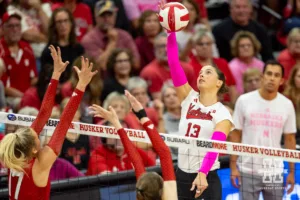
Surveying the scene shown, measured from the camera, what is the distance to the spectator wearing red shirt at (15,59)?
13.0m

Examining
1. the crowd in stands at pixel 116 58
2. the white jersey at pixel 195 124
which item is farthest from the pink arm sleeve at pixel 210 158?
the crowd in stands at pixel 116 58

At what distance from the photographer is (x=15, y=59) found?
13172 mm

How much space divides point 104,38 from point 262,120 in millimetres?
3987

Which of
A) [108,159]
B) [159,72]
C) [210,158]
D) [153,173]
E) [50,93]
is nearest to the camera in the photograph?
[153,173]

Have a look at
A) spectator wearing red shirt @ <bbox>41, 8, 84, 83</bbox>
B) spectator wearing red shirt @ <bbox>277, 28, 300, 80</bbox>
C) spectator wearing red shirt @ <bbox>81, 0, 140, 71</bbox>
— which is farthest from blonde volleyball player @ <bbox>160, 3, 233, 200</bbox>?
spectator wearing red shirt @ <bbox>277, 28, 300, 80</bbox>

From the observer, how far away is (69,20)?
43.0 ft

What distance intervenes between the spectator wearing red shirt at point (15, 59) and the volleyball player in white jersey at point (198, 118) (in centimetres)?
406

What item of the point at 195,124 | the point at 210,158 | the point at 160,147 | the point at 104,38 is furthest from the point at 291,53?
the point at 160,147

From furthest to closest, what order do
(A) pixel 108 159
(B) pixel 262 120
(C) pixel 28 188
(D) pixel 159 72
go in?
1. (D) pixel 159 72
2. (A) pixel 108 159
3. (B) pixel 262 120
4. (C) pixel 28 188

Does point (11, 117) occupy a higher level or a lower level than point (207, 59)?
lower

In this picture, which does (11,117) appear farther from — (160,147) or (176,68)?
(160,147)

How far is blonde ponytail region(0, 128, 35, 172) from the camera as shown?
7641 millimetres

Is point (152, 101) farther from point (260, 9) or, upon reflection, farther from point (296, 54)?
point (260, 9)

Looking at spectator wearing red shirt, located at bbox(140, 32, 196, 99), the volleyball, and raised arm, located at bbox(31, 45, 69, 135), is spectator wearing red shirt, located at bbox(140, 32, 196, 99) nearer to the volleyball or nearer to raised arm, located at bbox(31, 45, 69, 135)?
the volleyball
